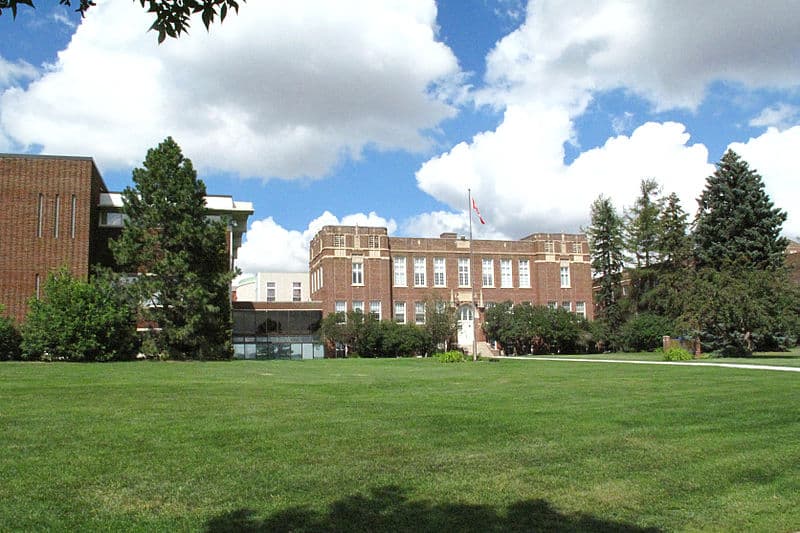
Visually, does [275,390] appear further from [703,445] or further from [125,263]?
[125,263]

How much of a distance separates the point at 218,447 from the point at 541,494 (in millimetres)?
4159

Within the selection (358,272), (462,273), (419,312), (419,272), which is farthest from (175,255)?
(462,273)

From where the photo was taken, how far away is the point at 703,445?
9312mm

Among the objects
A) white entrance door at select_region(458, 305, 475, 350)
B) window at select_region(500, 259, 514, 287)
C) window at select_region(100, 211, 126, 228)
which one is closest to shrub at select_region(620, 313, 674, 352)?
window at select_region(500, 259, 514, 287)

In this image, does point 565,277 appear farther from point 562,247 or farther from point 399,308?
point 399,308

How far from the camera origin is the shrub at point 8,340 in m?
34.7

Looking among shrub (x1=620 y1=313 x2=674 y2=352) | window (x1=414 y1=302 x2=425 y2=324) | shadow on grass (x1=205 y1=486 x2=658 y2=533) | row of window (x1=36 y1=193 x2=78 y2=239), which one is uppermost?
row of window (x1=36 y1=193 x2=78 y2=239)

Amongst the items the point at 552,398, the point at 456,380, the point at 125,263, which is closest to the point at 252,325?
the point at 125,263

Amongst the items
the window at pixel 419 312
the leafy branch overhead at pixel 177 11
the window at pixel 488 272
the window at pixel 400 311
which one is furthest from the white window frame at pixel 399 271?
the leafy branch overhead at pixel 177 11

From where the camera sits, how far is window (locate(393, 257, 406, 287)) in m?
58.5

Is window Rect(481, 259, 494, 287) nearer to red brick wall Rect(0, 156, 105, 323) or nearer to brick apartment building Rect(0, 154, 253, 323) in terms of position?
brick apartment building Rect(0, 154, 253, 323)

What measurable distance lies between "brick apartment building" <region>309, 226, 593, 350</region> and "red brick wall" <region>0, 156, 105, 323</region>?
825 inches

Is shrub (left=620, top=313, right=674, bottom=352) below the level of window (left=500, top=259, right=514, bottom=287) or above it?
below

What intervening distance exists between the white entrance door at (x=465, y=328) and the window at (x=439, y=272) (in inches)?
110
